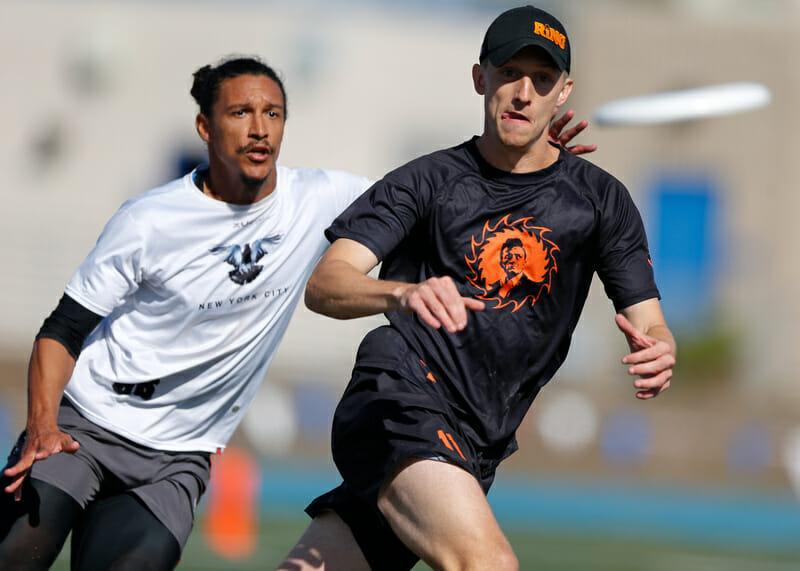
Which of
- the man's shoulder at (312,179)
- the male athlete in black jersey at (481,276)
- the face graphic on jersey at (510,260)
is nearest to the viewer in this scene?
the male athlete in black jersey at (481,276)

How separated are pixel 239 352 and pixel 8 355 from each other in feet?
36.4

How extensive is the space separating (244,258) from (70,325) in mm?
733

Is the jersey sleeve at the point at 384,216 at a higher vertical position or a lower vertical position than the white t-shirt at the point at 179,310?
higher

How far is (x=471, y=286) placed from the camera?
4.27 meters

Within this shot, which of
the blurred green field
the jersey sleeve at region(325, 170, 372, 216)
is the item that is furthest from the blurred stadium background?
the jersey sleeve at region(325, 170, 372, 216)

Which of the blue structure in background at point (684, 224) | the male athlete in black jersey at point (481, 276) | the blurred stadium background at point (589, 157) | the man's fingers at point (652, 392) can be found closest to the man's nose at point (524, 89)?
the male athlete in black jersey at point (481, 276)

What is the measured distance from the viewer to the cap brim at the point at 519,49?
4.16 meters

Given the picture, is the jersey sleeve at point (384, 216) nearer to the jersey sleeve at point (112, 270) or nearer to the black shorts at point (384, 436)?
the black shorts at point (384, 436)

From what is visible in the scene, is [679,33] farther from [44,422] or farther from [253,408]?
[44,422]

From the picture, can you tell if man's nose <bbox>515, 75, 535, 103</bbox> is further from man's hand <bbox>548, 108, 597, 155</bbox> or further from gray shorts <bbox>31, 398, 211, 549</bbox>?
gray shorts <bbox>31, 398, 211, 549</bbox>

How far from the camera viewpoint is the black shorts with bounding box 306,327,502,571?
4043 mm

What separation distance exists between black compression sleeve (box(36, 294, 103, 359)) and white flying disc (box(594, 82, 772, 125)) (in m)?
2.59

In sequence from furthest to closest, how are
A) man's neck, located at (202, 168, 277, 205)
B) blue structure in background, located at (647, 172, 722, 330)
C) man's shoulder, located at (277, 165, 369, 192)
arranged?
blue structure in background, located at (647, 172, 722, 330) → man's shoulder, located at (277, 165, 369, 192) → man's neck, located at (202, 168, 277, 205)

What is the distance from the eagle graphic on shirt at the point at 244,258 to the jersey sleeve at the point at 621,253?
54.2 inches
